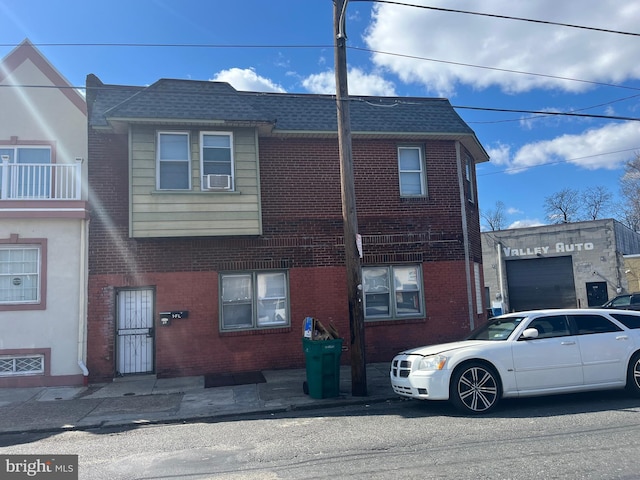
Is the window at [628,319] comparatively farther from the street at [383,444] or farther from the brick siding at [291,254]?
the brick siding at [291,254]

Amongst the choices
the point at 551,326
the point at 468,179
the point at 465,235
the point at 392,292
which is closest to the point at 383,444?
the point at 551,326

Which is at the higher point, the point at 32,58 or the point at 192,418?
A: the point at 32,58

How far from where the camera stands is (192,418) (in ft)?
26.1

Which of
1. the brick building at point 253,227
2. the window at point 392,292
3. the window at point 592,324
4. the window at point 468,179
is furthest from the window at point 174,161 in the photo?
the window at point 592,324

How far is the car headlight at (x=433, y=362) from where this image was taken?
290 inches

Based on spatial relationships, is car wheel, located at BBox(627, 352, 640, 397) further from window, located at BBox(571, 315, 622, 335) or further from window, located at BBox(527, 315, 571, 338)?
window, located at BBox(527, 315, 571, 338)

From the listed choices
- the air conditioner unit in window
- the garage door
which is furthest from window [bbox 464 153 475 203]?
the garage door

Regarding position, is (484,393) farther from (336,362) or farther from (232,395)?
(232,395)

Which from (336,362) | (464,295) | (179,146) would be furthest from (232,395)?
(464,295)

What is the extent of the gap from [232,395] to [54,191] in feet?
20.8

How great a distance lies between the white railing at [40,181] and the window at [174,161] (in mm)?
1826

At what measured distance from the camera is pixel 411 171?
13.3m

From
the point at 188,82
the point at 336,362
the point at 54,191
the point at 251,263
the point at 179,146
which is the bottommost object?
the point at 336,362

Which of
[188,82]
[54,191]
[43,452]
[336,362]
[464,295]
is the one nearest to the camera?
[43,452]
